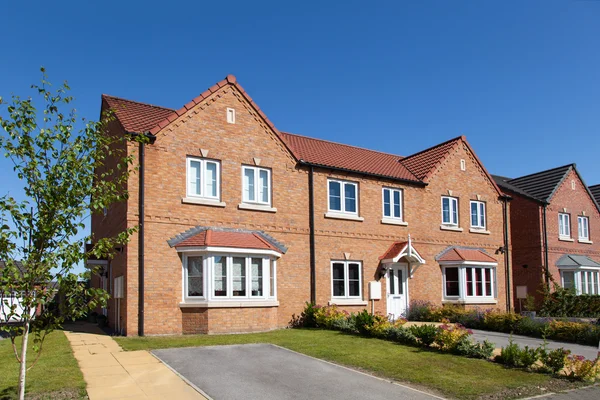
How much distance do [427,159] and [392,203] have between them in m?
4.32

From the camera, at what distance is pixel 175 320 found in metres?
17.4

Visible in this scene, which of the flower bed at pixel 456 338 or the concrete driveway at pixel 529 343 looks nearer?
the flower bed at pixel 456 338

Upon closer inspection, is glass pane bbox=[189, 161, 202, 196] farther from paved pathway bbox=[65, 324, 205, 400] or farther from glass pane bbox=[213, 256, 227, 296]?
paved pathway bbox=[65, 324, 205, 400]

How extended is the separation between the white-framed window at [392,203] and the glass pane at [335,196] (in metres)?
2.47

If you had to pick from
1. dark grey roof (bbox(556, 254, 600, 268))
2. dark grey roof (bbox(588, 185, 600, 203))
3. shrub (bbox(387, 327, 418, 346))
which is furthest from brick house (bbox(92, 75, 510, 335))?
dark grey roof (bbox(588, 185, 600, 203))

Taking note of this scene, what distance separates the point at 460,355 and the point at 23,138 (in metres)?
11.6

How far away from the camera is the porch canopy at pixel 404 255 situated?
22.7 meters

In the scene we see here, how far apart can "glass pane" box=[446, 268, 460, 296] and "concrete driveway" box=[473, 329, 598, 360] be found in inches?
193

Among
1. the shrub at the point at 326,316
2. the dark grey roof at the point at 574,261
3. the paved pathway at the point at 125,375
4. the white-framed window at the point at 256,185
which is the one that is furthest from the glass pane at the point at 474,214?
the paved pathway at the point at 125,375

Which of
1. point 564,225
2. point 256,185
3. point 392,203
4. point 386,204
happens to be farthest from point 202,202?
point 564,225

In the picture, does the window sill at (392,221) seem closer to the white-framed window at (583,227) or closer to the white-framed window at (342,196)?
the white-framed window at (342,196)

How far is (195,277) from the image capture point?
58.6 ft

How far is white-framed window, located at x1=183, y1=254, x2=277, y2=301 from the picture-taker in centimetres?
1766

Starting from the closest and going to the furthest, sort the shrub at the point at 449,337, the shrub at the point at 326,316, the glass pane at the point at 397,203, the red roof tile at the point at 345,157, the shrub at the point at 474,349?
the shrub at the point at 474,349 → the shrub at the point at 449,337 → the shrub at the point at 326,316 → the red roof tile at the point at 345,157 → the glass pane at the point at 397,203
